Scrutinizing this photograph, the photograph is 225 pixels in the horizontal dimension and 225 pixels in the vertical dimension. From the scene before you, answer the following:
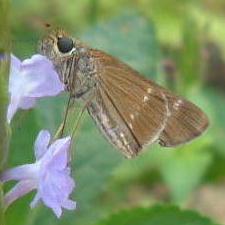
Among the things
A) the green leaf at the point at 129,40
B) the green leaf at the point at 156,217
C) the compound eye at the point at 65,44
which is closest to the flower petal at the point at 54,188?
the green leaf at the point at 156,217

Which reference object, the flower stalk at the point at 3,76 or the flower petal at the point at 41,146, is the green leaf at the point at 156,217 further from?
the flower stalk at the point at 3,76

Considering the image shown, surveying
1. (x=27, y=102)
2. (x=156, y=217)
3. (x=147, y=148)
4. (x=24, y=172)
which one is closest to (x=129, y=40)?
(x=147, y=148)

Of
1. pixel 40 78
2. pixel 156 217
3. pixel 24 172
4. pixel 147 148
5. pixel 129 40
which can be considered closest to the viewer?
pixel 24 172

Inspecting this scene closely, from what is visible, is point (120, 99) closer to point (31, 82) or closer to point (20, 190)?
point (31, 82)

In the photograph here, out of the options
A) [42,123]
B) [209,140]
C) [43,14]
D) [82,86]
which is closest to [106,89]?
[82,86]

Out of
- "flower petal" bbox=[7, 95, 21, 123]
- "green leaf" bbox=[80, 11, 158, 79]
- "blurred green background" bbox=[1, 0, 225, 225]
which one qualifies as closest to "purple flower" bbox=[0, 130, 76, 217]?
"flower petal" bbox=[7, 95, 21, 123]

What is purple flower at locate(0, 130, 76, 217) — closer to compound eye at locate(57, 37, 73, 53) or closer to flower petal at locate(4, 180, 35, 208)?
flower petal at locate(4, 180, 35, 208)

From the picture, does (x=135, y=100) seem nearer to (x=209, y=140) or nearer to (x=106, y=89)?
(x=106, y=89)

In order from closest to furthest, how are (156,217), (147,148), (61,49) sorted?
(156,217) < (61,49) < (147,148)
